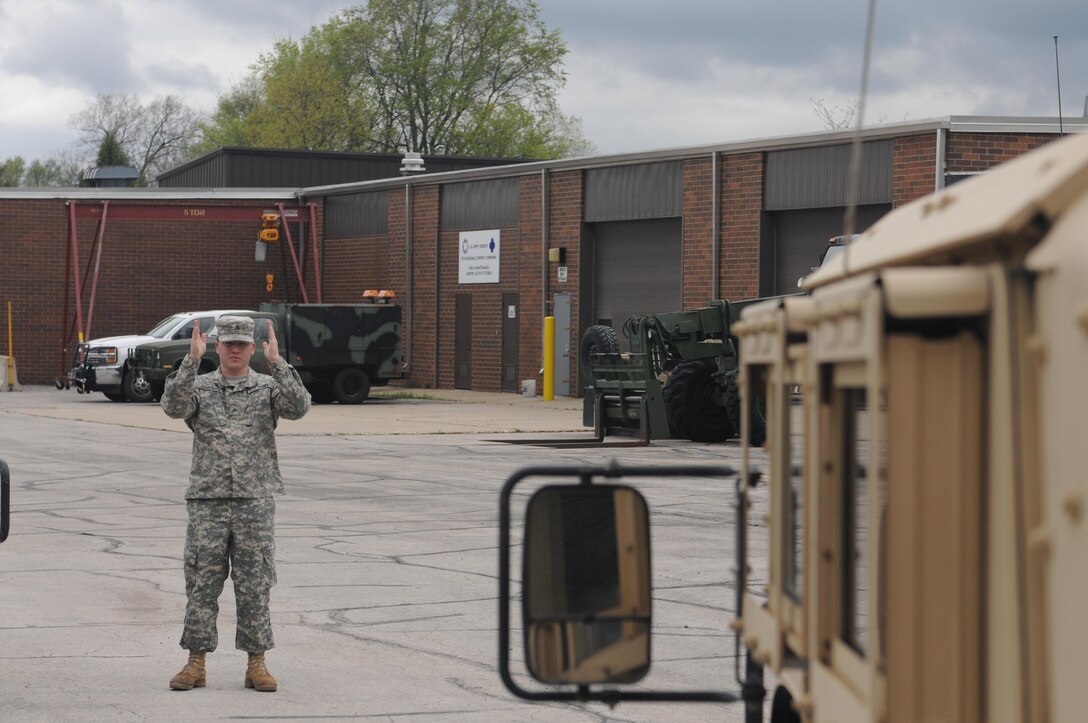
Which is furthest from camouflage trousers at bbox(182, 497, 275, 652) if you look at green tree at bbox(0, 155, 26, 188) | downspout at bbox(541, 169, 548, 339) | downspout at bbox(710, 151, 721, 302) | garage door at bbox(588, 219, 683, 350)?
green tree at bbox(0, 155, 26, 188)

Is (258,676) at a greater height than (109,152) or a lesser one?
lesser

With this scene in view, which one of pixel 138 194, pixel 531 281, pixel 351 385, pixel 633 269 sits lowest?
pixel 351 385

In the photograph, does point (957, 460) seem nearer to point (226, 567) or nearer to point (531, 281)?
point (226, 567)

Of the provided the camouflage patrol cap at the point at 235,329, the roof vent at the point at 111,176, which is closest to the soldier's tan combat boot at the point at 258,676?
the camouflage patrol cap at the point at 235,329

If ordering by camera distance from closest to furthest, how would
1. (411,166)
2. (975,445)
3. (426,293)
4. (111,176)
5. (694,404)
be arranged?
1. (975,445)
2. (694,404)
3. (426,293)
4. (411,166)
5. (111,176)

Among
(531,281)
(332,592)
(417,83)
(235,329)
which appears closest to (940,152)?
(531,281)

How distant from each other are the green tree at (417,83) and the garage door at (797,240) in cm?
4400

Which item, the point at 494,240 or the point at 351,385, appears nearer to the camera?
the point at 351,385

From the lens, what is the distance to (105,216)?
3862 cm

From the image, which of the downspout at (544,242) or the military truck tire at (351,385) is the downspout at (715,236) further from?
the military truck tire at (351,385)

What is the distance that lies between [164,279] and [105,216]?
401cm

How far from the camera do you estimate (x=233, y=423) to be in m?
7.51

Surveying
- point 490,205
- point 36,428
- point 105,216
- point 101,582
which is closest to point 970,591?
point 101,582

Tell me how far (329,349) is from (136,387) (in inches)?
164
